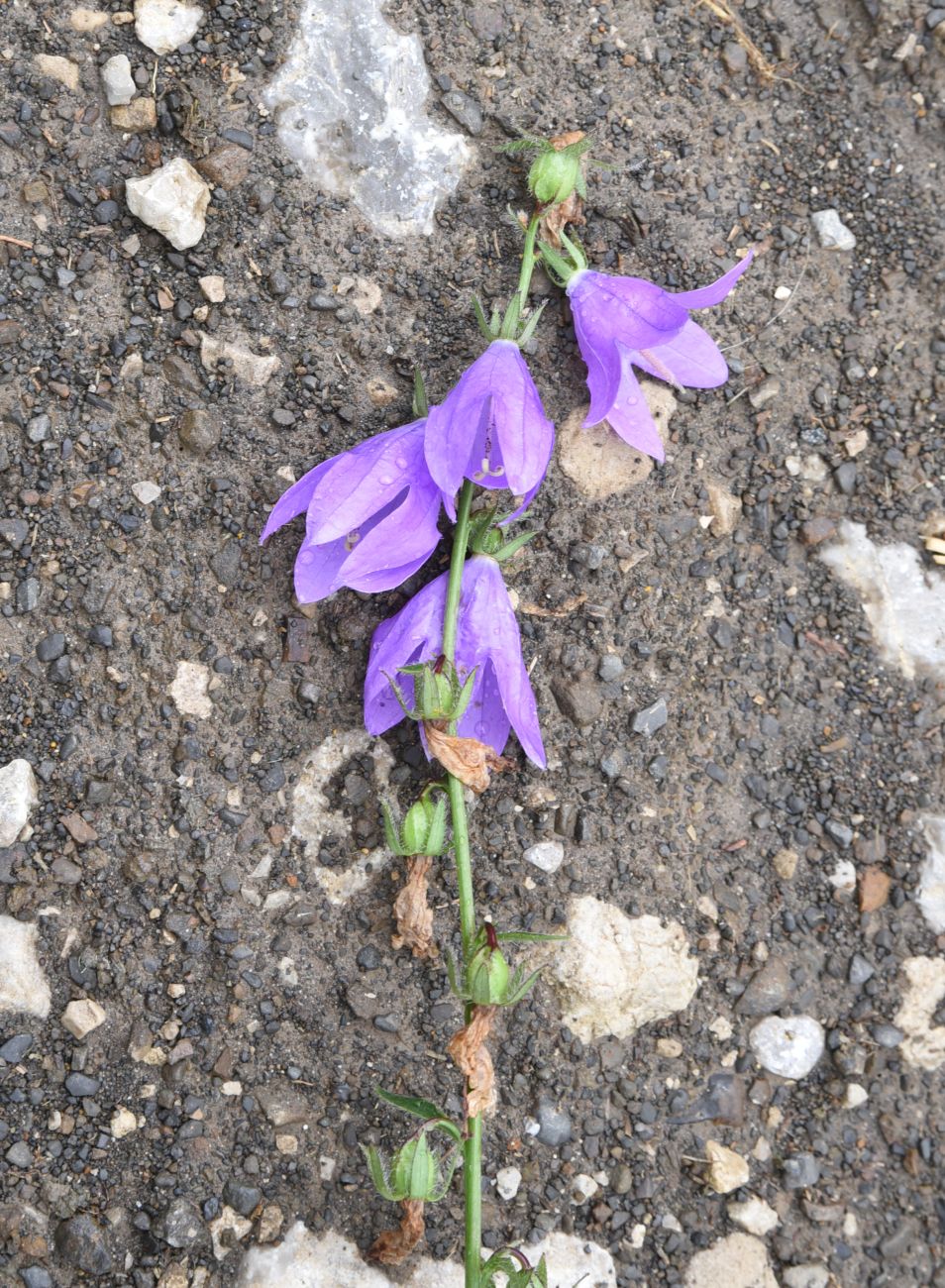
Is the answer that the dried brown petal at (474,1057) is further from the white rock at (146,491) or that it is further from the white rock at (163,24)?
the white rock at (163,24)

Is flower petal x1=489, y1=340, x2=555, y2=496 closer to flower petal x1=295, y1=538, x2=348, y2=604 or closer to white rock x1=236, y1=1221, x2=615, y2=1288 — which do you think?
flower petal x1=295, y1=538, x2=348, y2=604

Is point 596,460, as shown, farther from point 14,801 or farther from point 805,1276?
point 805,1276

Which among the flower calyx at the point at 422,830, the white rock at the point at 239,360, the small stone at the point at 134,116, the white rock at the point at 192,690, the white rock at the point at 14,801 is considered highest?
the small stone at the point at 134,116

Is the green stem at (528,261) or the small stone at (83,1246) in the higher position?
the green stem at (528,261)

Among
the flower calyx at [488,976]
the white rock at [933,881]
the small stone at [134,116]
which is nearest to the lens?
the flower calyx at [488,976]

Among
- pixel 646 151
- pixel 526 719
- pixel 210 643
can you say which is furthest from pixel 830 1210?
pixel 646 151

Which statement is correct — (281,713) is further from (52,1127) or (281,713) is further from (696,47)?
(696,47)

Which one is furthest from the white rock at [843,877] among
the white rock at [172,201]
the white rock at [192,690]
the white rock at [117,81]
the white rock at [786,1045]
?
the white rock at [117,81]
